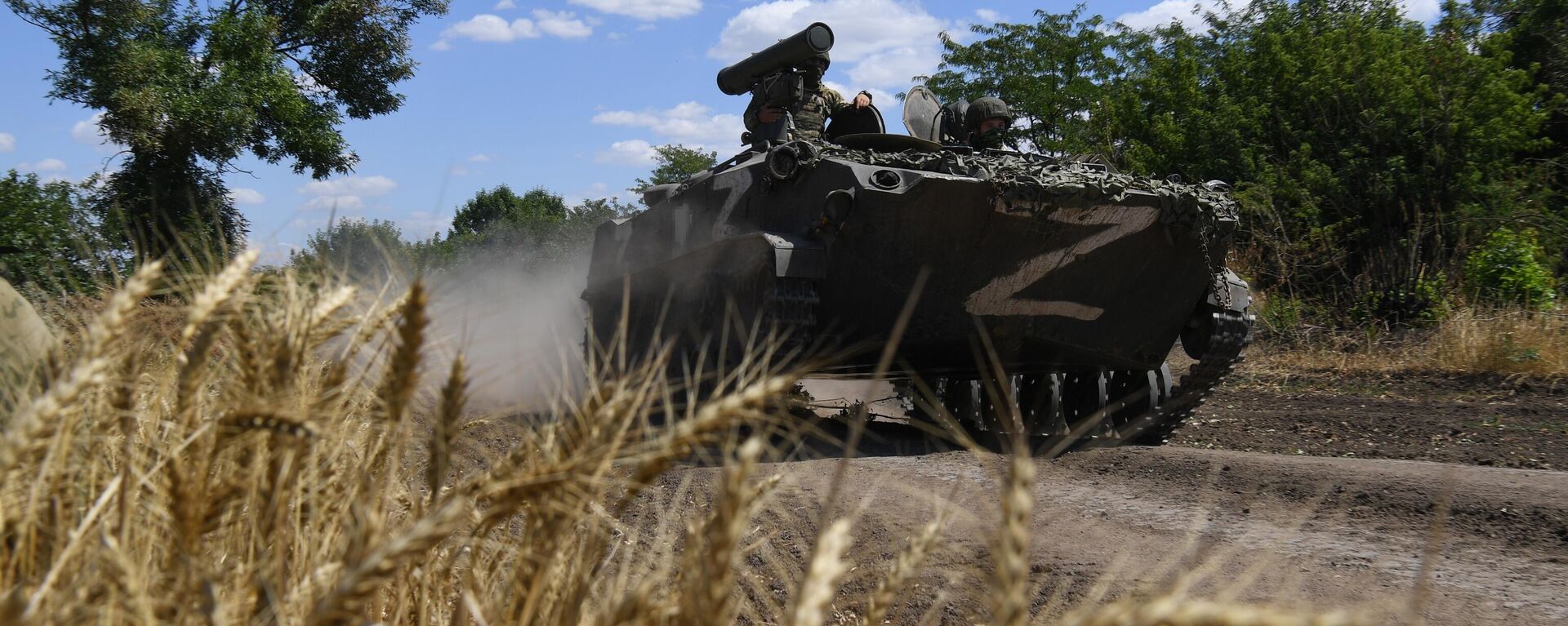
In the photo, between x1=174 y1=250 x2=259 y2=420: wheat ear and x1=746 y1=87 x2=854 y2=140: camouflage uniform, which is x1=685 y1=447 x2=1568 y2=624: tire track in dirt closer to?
x1=174 y1=250 x2=259 y2=420: wheat ear

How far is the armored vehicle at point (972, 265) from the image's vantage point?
22.9 ft

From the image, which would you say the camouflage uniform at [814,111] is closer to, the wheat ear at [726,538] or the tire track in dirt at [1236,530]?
the tire track in dirt at [1236,530]

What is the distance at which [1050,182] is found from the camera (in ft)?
23.0

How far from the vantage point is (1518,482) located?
5125mm

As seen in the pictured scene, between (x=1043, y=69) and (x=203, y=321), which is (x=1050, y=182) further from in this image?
(x=1043, y=69)

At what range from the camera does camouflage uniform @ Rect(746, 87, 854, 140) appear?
365 inches

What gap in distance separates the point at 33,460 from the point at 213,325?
222 millimetres

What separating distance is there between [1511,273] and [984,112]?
7.85 meters

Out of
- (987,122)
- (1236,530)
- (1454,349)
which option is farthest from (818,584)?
(1454,349)

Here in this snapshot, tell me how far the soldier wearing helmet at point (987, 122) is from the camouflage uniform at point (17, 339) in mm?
7350

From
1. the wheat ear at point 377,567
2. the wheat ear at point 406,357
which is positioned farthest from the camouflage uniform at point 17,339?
the wheat ear at point 377,567

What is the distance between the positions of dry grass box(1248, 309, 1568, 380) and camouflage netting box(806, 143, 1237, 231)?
496 centimetres

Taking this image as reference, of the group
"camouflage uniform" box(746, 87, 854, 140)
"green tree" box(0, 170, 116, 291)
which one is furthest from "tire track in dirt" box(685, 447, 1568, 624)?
"camouflage uniform" box(746, 87, 854, 140)

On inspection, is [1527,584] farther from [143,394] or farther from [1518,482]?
[143,394]
